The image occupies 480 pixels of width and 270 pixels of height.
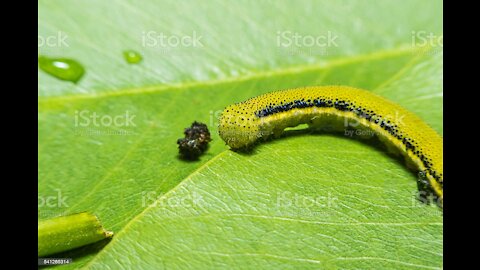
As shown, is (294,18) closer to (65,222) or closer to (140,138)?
(140,138)

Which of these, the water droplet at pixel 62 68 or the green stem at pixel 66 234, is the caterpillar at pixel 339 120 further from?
the water droplet at pixel 62 68

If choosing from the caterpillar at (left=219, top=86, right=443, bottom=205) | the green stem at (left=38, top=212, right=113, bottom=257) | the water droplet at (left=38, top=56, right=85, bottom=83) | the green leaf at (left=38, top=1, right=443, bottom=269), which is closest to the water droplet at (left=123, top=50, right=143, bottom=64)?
the green leaf at (left=38, top=1, right=443, bottom=269)

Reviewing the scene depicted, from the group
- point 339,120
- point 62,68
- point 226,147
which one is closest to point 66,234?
point 226,147

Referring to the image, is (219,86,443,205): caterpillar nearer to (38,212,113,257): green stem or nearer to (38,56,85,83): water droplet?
(38,212,113,257): green stem

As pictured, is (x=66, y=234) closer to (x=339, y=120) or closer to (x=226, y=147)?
(x=226, y=147)

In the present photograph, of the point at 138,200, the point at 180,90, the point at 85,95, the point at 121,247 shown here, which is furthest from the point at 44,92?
the point at 121,247

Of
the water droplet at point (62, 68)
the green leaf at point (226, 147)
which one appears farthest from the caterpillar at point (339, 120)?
the water droplet at point (62, 68)
